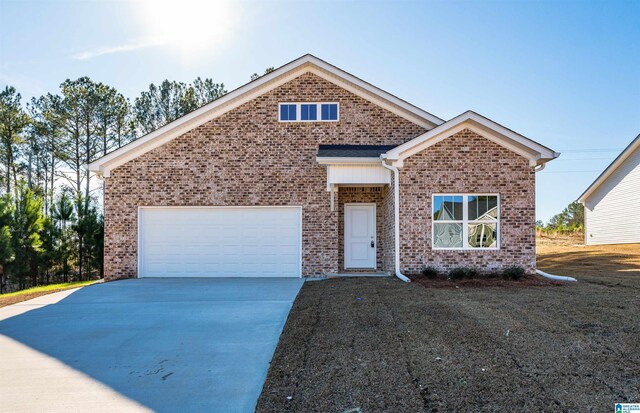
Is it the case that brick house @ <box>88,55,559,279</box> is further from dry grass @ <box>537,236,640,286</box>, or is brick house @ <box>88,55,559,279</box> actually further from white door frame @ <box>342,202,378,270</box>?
dry grass @ <box>537,236,640,286</box>

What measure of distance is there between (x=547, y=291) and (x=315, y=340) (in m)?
5.96

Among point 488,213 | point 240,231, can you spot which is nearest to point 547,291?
point 488,213

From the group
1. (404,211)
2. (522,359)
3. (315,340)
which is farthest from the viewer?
(404,211)

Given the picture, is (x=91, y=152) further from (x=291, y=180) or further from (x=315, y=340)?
(x=315, y=340)

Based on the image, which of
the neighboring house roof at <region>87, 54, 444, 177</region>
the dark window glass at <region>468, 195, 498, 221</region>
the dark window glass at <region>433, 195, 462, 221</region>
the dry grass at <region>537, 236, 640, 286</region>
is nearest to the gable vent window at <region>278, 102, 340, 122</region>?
the neighboring house roof at <region>87, 54, 444, 177</region>

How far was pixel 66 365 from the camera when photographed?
226 inches

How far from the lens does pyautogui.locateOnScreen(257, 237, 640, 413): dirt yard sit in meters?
4.38

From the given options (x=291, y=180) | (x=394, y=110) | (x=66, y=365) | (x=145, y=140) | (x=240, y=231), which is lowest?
(x=66, y=365)

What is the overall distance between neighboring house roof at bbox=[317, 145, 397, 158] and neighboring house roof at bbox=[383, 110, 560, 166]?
3.32 feet

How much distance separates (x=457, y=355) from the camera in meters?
5.43

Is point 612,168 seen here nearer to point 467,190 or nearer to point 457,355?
point 467,190

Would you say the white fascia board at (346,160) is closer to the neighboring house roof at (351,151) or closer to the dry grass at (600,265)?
the neighboring house roof at (351,151)

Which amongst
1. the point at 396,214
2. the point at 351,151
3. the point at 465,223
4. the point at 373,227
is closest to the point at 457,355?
the point at 396,214

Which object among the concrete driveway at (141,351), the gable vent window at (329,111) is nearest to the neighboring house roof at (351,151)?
the gable vent window at (329,111)
